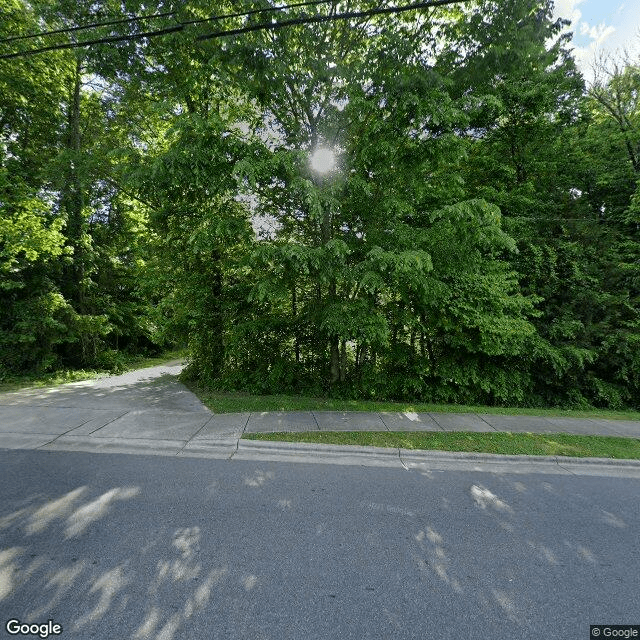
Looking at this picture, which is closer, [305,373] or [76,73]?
[305,373]

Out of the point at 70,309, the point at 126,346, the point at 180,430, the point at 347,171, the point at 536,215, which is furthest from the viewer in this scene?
the point at 126,346

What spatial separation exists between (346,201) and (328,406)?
4.54 m

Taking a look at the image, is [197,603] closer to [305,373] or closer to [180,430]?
[180,430]

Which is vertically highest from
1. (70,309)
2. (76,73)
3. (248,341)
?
(76,73)

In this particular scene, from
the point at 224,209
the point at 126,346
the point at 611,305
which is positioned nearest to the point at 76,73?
the point at 224,209

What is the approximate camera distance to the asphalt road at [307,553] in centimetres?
222

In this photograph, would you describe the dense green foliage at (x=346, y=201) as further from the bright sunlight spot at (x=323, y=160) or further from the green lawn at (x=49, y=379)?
the green lawn at (x=49, y=379)

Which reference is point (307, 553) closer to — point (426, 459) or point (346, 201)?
point (426, 459)

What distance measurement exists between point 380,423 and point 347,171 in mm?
5192

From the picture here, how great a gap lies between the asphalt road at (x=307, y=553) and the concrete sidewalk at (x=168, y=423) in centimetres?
72

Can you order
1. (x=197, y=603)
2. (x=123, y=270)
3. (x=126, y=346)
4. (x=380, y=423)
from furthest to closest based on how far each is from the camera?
1. (x=126, y=346)
2. (x=123, y=270)
3. (x=380, y=423)
4. (x=197, y=603)

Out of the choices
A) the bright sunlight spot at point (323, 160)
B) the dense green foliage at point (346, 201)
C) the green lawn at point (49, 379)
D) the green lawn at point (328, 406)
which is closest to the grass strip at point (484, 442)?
the green lawn at point (328, 406)

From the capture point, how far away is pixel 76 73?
10.9 meters

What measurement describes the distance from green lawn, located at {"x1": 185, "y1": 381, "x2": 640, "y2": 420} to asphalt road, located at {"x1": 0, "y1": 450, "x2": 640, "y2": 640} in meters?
2.65
